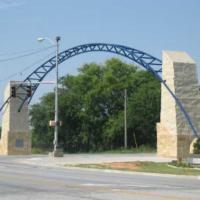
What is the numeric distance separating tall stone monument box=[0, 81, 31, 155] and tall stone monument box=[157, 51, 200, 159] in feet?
51.9

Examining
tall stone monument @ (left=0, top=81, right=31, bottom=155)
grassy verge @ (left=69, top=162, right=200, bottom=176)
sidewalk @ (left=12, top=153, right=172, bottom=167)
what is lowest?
grassy verge @ (left=69, top=162, right=200, bottom=176)

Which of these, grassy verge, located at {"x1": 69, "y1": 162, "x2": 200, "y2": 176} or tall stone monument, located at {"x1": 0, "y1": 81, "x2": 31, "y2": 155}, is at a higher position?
tall stone monument, located at {"x1": 0, "y1": 81, "x2": 31, "y2": 155}

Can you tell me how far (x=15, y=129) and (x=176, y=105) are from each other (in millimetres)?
18703

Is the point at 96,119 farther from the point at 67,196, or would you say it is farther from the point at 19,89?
the point at 67,196

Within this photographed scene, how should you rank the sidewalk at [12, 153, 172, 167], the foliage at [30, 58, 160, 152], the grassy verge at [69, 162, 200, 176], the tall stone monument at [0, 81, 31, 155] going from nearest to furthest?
the grassy verge at [69, 162, 200, 176] < the sidewalk at [12, 153, 172, 167] < the tall stone monument at [0, 81, 31, 155] < the foliage at [30, 58, 160, 152]

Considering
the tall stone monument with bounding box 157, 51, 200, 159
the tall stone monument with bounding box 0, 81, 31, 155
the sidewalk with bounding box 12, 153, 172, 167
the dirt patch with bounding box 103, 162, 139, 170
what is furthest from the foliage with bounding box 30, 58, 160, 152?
the dirt patch with bounding box 103, 162, 139, 170

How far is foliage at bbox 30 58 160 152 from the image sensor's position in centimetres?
8194

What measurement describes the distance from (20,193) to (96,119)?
7299cm

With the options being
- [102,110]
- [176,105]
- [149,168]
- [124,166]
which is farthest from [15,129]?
[102,110]

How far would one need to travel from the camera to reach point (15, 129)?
60656 mm

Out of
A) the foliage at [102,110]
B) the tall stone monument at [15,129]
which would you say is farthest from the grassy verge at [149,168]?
the foliage at [102,110]

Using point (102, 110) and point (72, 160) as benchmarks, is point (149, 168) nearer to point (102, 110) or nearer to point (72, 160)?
point (72, 160)

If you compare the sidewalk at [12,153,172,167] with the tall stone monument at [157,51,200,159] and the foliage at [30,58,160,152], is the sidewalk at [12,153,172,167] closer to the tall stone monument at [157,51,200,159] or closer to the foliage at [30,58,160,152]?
the tall stone monument at [157,51,200,159]

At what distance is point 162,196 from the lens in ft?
52.4
